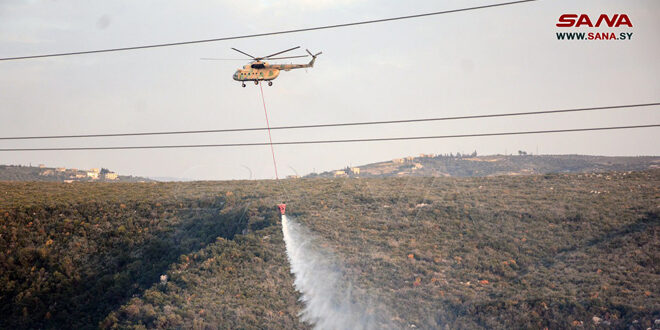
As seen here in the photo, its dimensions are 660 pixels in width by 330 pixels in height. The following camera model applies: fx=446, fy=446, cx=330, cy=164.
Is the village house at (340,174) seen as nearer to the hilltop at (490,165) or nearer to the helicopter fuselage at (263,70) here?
the hilltop at (490,165)

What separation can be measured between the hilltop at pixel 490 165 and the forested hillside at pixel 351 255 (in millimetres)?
47408

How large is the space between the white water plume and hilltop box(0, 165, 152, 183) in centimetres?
8036

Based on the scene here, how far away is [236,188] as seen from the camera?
220 feet

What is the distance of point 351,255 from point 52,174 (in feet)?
361

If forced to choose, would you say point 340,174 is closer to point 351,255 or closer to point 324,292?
point 351,255

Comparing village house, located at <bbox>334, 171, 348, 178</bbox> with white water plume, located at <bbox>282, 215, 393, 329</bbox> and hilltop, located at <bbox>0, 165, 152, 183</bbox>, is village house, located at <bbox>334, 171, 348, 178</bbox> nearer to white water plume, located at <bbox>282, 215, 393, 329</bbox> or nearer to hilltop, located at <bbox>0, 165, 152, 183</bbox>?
hilltop, located at <bbox>0, 165, 152, 183</bbox>

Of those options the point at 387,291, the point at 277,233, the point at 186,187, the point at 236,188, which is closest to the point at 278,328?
the point at 387,291

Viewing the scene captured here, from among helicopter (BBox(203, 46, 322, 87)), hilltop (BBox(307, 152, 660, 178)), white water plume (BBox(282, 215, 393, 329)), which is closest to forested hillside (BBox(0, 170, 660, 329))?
A: white water plume (BBox(282, 215, 393, 329))

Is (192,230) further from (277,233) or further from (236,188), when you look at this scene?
(236,188)

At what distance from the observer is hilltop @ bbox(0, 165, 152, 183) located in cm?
10919

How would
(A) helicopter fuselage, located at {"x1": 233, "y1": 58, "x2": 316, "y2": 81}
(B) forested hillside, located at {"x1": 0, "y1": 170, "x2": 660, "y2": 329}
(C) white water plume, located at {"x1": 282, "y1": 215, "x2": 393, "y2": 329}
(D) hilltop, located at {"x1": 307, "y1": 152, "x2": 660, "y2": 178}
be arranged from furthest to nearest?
1. (D) hilltop, located at {"x1": 307, "y1": 152, "x2": 660, "y2": 178}
2. (A) helicopter fuselage, located at {"x1": 233, "y1": 58, "x2": 316, "y2": 81}
3. (B) forested hillside, located at {"x1": 0, "y1": 170, "x2": 660, "y2": 329}
4. (C) white water plume, located at {"x1": 282, "y1": 215, "x2": 393, "y2": 329}

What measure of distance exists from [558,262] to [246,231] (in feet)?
97.2

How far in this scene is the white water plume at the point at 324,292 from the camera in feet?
100.0

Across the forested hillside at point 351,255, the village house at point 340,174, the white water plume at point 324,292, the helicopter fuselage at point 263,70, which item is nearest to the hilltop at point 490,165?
the village house at point 340,174
